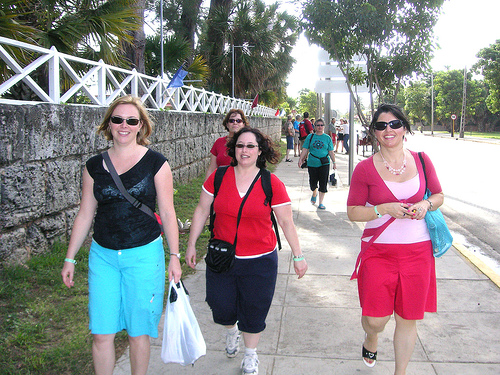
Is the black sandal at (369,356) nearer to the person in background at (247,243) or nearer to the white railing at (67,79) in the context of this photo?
the person in background at (247,243)

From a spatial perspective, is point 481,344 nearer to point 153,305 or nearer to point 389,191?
point 389,191

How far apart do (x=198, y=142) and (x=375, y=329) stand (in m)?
10.1

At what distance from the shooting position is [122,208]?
278 centimetres

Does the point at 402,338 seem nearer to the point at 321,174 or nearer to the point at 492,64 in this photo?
the point at 321,174

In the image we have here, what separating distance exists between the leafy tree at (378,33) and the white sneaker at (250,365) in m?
6.04

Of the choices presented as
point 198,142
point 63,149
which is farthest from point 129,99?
point 198,142

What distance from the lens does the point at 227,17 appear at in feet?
82.8

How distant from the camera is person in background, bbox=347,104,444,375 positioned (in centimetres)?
305

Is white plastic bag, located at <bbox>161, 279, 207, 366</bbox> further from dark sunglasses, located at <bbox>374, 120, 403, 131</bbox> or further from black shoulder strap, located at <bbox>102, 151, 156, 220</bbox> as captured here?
dark sunglasses, located at <bbox>374, 120, 403, 131</bbox>

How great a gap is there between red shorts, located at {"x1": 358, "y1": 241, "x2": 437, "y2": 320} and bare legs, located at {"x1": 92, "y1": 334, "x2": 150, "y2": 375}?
1328mm

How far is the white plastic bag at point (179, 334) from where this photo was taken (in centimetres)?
277

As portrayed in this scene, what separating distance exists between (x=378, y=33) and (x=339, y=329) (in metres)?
A: 5.79

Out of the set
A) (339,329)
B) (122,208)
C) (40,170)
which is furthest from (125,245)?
(40,170)

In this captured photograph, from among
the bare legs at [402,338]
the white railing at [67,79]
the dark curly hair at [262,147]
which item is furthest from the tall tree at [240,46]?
the bare legs at [402,338]
